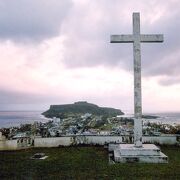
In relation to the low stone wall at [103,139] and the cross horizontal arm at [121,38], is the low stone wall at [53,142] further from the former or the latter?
the cross horizontal arm at [121,38]

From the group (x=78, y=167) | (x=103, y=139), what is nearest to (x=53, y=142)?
(x=103, y=139)

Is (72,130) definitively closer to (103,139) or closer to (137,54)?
(103,139)

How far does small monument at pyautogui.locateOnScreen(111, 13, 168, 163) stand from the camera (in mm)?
14407

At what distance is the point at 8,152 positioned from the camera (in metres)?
17.1

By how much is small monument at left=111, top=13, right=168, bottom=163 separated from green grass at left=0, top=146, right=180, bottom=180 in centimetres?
53

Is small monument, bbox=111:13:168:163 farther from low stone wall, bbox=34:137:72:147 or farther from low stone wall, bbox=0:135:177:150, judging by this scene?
low stone wall, bbox=34:137:72:147

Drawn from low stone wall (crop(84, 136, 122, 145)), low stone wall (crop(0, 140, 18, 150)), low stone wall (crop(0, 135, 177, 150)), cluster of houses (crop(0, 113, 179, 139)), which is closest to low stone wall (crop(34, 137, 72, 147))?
low stone wall (crop(0, 135, 177, 150))

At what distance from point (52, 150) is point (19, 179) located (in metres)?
6.51

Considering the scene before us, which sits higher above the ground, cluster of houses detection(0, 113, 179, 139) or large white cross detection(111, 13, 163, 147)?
large white cross detection(111, 13, 163, 147)

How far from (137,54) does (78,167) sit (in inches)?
208

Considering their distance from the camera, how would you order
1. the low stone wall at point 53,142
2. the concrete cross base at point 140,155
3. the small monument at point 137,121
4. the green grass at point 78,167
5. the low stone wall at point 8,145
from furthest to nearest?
1. the low stone wall at point 53,142
2. the low stone wall at point 8,145
3. the small monument at point 137,121
4. the concrete cross base at point 140,155
5. the green grass at point 78,167

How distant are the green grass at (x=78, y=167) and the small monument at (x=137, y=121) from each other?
532mm

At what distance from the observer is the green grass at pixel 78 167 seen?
1153cm

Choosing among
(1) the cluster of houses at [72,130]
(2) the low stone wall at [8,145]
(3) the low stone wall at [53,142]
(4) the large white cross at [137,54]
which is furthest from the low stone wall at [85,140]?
(4) the large white cross at [137,54]
